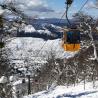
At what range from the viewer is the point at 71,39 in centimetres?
1367

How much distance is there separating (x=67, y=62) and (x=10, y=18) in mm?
32736

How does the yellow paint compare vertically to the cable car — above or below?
below

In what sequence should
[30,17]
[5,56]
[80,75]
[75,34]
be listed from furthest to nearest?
[80,75] < [5,56] < [30,17] < [75,34]

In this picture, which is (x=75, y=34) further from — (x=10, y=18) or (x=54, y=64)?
(x=54, y=64)

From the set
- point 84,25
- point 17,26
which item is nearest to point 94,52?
point 84,25

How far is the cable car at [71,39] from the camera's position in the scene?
13492 mm

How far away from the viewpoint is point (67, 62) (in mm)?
50875

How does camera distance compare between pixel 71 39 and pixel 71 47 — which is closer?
pixel 71 39

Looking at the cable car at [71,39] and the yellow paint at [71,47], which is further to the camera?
the yellow paint at [71,47]

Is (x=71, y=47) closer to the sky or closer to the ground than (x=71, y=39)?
closer to the ground

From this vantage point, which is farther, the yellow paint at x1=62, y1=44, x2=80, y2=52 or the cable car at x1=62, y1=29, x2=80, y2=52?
the yellow paint at x1=62, y1=44, x2=80, y2=52

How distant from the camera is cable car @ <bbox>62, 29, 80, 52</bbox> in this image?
13.5m

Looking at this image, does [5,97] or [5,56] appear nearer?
[5,56]

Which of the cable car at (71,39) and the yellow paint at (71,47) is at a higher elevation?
the cable car at (71,39)
